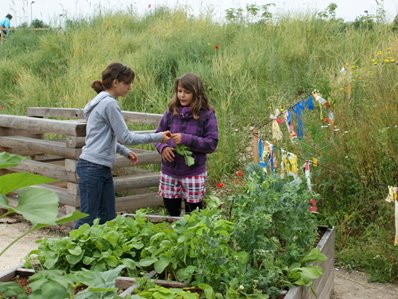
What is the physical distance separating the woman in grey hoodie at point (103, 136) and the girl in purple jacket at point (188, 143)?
0.87 feet

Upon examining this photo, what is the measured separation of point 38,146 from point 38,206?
5.46 meters

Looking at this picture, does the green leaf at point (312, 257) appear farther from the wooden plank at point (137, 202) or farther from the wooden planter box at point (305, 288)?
the wooden plank at point (137, 202)

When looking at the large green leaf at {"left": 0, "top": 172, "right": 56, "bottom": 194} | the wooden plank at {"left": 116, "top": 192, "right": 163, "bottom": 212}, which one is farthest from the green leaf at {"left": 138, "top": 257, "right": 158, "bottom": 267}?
the wooden plank at {"left": 116, "top": 192, "right": 163, "bottom": 212}

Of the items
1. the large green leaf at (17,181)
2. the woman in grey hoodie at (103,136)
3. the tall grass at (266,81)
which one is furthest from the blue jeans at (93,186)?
the large green leaf at (17,181)

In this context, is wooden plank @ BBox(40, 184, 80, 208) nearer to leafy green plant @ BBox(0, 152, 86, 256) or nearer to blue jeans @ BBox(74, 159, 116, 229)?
blue jeans @ BBox(74, 159, 116, 229)

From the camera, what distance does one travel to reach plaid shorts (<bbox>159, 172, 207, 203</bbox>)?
18.3ft

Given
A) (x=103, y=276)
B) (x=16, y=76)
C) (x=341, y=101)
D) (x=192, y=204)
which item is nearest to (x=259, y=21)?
(x=16, y=76)

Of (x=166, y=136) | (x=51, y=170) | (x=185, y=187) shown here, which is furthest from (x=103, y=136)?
(x=51, y=170)

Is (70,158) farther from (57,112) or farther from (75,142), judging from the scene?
(57,112)

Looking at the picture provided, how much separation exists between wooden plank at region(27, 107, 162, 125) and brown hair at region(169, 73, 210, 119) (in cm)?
149

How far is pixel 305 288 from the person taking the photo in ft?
11.3

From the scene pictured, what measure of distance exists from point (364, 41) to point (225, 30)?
3130 mm

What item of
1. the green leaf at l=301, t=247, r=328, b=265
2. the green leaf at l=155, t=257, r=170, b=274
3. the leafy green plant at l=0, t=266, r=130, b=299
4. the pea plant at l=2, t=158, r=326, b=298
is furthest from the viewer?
the green leaf at l=301, t=247, r=328, b=265

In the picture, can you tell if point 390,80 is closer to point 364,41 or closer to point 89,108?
point 89,108
